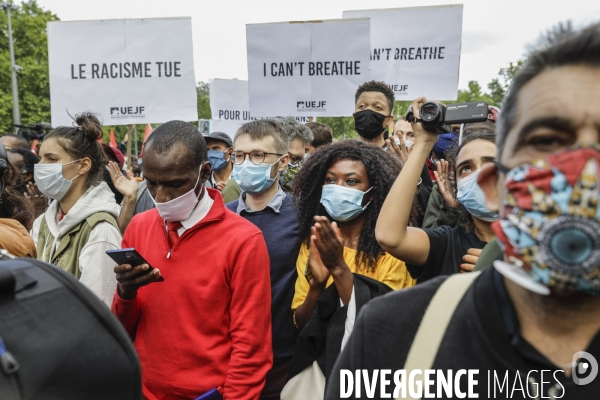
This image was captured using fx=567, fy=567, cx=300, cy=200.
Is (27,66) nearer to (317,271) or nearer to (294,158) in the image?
(294,158)

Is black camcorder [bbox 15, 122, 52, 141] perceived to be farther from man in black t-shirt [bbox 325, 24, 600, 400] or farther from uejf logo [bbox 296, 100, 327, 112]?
man in black t-shirt [bbox 325, 24, 600, 400]

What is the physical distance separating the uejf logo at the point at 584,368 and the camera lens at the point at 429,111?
157 centimetres

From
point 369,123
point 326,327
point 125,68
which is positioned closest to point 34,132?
point 125,68

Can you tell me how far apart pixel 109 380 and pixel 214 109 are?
9.03 metres

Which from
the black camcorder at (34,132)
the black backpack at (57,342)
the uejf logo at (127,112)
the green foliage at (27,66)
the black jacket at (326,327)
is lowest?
the black jacket at (326,327)

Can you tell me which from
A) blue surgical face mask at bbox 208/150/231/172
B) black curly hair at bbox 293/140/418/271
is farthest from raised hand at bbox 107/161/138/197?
blue surgical face mask at bbox 208/150/231/172

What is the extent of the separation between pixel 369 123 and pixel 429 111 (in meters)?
2.26

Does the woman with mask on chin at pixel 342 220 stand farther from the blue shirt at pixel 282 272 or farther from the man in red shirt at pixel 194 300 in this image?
the man in red shirt at pixel 194 300

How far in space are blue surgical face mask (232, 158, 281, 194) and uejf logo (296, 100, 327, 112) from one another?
2.41m

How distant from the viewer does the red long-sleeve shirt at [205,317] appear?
8.29 feet

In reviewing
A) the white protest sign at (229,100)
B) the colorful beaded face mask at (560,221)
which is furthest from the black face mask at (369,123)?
the white protest sign at (229,100)

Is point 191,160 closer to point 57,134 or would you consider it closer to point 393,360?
point 57,134

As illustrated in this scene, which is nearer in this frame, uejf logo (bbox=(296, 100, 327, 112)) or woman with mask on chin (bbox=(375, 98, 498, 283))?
woman with mask on chin (bbox=(375, 98, 498, 283))

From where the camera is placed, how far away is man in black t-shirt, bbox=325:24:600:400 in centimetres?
113
